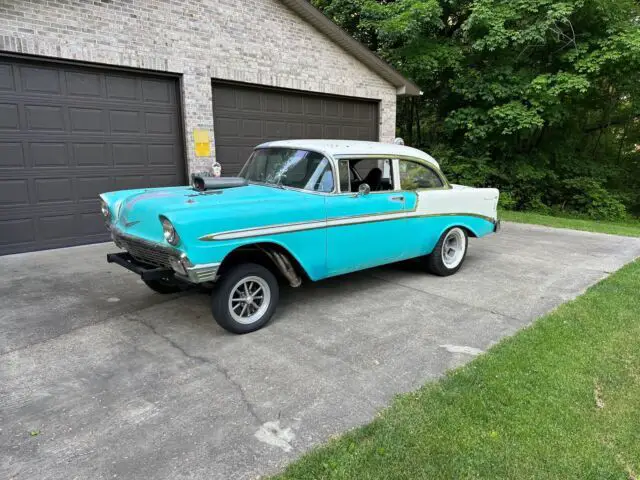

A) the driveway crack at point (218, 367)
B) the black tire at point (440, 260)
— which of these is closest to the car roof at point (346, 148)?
the black tire at point (440, 260)

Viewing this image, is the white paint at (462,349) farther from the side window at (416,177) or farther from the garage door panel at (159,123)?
the garage door panel at (159,123)

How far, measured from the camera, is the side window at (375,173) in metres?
5.07

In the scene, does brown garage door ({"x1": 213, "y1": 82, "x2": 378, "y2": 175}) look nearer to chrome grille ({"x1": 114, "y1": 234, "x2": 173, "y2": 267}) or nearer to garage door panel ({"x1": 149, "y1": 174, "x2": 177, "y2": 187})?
garage door panel ({"x1": 149, "y1": 174, "x2": 177, "y2": 187})

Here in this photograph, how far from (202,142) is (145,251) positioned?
5.09 meters

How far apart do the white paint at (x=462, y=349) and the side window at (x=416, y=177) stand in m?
2.14

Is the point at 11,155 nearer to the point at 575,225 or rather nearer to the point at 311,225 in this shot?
the point at 311,225

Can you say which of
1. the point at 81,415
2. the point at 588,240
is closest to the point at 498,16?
the point at 588,240

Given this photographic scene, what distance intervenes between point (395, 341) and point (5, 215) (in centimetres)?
658

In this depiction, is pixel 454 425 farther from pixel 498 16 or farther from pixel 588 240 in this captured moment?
pixel 498 16

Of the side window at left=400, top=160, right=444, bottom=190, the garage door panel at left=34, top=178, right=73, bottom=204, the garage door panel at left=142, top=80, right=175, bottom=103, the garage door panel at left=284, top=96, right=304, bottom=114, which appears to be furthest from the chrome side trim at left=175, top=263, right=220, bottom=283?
the garage door panel at left=284, top=96, right=304, bottom=114

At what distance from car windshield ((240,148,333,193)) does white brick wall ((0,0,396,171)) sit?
3.87 m

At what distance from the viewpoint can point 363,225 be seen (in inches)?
188

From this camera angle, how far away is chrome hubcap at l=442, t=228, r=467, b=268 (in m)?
6.01

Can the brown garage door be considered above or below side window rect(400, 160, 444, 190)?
above
